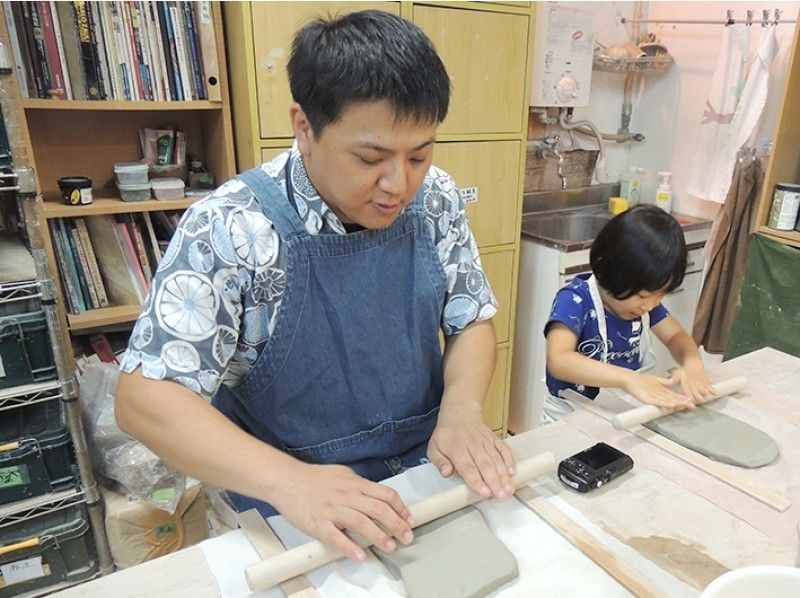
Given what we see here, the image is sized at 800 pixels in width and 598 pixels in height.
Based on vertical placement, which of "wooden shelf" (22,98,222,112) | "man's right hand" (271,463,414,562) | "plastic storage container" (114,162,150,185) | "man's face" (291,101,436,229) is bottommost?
"man's right hand" (271,463,414,562)

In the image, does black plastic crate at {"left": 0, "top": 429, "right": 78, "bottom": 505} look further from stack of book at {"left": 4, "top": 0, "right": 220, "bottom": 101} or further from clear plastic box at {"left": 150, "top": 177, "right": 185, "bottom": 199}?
stack of book at {"left": 4, "top": 0, "right": 220, "bottom": 101}

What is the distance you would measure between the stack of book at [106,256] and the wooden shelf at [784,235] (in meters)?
2.20

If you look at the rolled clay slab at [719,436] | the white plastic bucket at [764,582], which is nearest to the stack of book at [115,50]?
the rolled clay slab at [719,436]

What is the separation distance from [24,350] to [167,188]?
0.62 m

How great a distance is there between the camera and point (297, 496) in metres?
0.76

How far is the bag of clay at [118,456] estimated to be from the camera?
5.65 feet

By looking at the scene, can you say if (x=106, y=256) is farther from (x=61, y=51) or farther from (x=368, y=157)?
(x=368, y=157)

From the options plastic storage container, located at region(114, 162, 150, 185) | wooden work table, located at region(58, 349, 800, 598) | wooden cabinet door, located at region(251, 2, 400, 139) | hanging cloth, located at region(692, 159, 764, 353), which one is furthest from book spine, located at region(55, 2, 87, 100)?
hanging cloth, located at region(692, 159, 764, 353)

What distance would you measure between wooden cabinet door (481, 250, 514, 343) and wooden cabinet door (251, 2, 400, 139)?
0.99 metres

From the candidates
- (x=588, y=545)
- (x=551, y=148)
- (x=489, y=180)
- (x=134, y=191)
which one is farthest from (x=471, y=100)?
(x=588, y=545)

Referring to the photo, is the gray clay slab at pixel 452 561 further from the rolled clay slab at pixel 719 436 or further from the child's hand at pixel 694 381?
the child's hand at pixel 694 381

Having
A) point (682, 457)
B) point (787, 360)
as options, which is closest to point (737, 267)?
point (787, 360)

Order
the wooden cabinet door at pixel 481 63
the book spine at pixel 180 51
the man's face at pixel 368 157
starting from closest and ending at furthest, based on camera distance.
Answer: the man's face at pixel 368 157 → the book spine at pixel 180 51 → the wooden cabinet door at pixel 481 63

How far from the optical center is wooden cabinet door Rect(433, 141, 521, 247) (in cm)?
219
